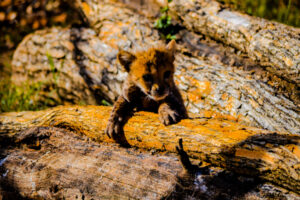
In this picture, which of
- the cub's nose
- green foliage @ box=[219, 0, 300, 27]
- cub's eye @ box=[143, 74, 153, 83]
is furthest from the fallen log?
green foliage @ box=[219, 0, 300, 27]

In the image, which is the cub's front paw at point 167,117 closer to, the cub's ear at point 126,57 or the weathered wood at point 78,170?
the weathered wood at point 78,170

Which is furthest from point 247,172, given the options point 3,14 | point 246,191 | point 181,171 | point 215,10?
point 3,14

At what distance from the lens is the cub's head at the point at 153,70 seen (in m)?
3.29

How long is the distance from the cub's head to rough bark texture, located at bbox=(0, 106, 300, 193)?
36 centimetres

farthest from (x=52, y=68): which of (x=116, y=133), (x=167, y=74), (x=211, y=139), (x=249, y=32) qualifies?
(x=211, y=139)

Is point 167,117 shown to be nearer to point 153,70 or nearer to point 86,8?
point 153,70

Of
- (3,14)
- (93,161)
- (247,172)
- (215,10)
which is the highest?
(215,10)

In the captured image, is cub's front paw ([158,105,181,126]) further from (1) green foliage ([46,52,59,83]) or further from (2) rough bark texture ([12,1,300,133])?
(1) green foliage ([46,52,59,83])

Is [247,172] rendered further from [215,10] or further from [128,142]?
[215,10]

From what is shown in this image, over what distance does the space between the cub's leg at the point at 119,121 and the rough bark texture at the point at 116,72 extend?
119 cm

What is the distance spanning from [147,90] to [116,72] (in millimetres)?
1626

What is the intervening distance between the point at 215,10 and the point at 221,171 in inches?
139

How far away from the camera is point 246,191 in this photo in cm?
205

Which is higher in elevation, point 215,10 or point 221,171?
point 215,10
